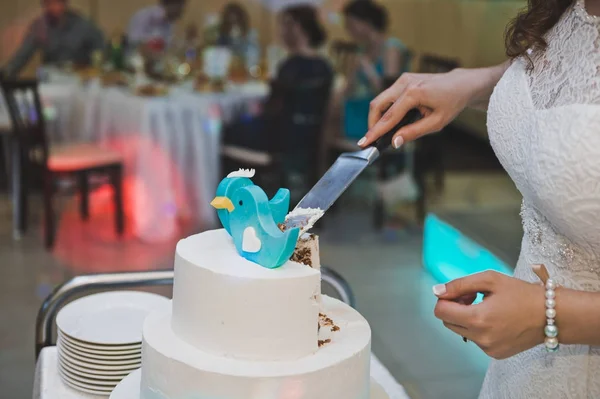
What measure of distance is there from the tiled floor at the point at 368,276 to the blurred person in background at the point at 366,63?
2.76 feet

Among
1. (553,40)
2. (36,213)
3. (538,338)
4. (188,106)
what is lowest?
(36,213)

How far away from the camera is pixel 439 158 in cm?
658

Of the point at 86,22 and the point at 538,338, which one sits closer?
the point at 538,338

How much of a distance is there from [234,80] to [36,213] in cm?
188

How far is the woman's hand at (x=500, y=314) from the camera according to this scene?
3.53 ft

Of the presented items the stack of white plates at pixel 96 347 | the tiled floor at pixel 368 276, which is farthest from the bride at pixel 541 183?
the tiled floor at pixel 368 276

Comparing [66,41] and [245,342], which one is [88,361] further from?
[66,41]

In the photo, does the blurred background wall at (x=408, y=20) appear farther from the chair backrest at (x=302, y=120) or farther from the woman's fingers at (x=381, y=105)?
the woman's fingers at (x=381, y=105)

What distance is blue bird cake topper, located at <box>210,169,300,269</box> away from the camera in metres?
1.20

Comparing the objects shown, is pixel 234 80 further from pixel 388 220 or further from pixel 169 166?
pixel 388 220

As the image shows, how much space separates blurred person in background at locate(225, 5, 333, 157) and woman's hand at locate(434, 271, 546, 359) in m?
4.18

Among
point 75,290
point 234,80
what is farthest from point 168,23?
point 75,290

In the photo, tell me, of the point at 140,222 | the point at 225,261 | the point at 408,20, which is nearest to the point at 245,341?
the point at 225,261

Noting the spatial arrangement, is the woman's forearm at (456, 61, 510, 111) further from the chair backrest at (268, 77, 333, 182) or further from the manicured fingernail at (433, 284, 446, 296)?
the chair backrest at (268, 77, 333, 182)
